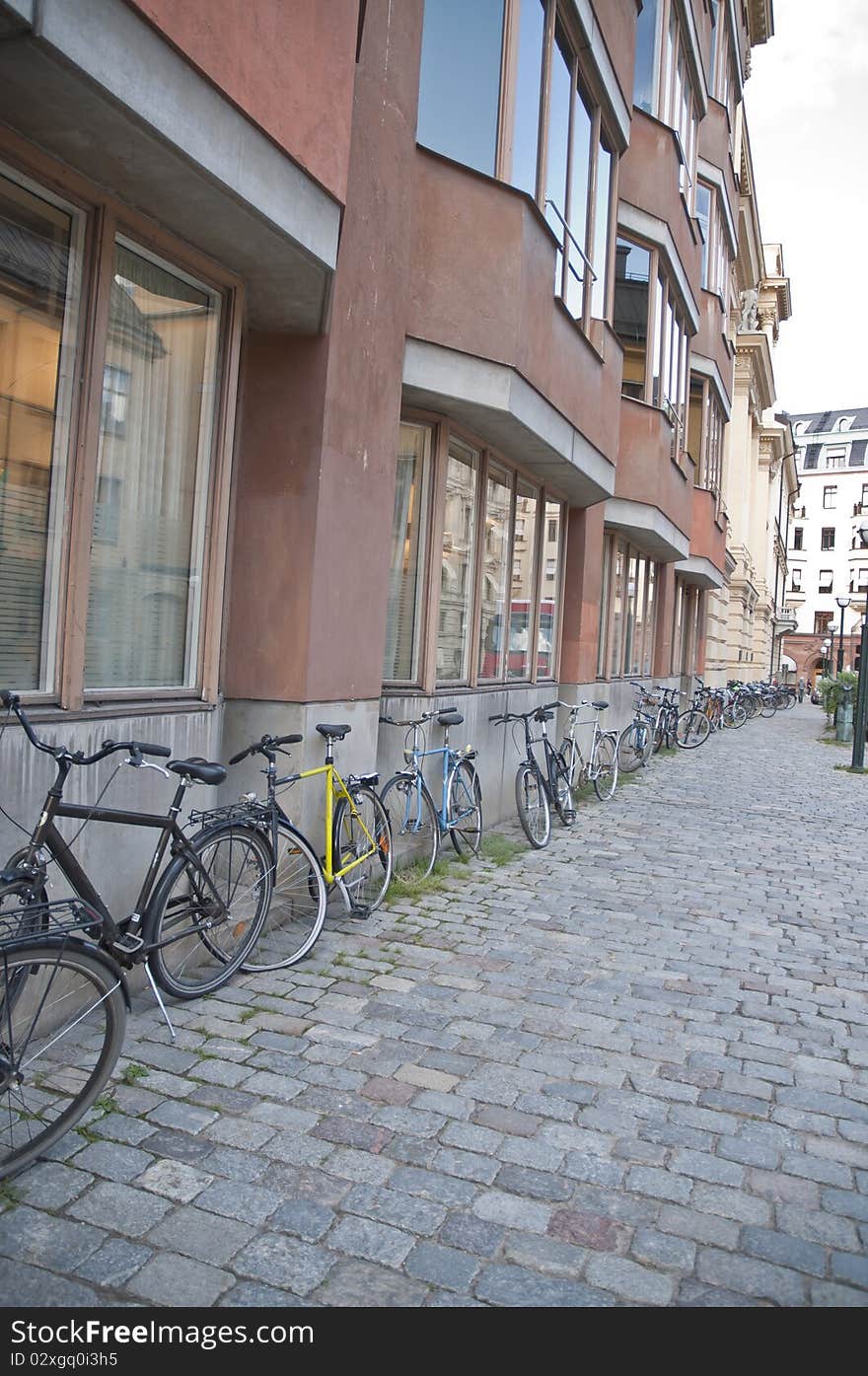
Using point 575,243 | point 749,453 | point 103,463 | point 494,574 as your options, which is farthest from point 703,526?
point 749,453

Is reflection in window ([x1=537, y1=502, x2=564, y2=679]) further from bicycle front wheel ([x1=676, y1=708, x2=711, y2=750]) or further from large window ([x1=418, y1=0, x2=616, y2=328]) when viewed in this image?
bicycle front wheel ([x1=676, y1=708, x2=711, y2=750])

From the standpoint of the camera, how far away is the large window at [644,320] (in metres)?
14.0

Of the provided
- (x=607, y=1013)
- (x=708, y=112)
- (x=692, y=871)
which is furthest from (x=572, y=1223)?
(x=708, y=112)

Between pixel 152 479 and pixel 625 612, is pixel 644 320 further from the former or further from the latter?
pixel 152 479

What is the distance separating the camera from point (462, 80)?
7695 mm

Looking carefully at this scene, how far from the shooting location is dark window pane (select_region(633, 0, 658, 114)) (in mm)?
14414

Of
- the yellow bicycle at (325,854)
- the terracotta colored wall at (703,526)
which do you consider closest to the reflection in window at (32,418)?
the yellow bicycle at (325,854)

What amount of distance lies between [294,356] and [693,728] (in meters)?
19.2

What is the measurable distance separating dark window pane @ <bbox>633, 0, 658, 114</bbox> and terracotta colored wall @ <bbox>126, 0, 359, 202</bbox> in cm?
1087

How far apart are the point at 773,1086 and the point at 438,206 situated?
5.98 meters

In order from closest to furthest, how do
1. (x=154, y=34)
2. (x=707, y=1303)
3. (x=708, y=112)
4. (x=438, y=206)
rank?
(x=707, y=1303) → (x=154, y=34) → (x=438, y=206) → (x=708, y=112)

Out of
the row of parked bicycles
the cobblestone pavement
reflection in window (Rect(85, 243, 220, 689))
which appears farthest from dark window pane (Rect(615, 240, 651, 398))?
the cobblestone pavement

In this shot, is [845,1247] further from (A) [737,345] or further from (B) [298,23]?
(A) [737,345]

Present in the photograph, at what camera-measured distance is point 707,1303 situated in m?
2.78
